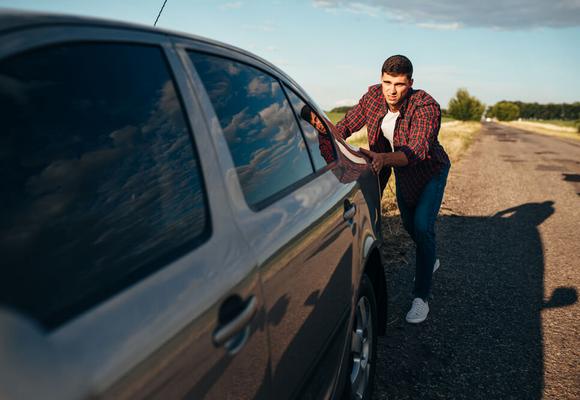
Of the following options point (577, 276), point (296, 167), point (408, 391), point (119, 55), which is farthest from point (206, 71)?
point (577, 276)

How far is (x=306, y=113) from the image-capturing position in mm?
2465

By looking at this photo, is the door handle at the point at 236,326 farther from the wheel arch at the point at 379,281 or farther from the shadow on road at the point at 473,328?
the shadow on road at the point at 473,328

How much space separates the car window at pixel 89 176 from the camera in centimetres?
85

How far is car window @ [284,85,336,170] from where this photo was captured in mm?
2336

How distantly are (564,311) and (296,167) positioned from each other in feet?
10.9

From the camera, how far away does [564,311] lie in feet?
13.4

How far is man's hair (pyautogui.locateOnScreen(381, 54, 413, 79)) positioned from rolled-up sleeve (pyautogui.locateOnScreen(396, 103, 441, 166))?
298mm

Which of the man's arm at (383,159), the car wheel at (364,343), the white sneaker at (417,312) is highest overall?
the man's arm at (383,159)

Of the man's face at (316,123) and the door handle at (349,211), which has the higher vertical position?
the man's face at (316,123)

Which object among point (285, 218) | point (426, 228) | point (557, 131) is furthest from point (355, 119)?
point (557, 131)

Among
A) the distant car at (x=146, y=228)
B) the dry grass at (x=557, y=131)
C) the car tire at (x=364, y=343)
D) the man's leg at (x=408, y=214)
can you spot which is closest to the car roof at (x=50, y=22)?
the distant car at (x=146, y=228)

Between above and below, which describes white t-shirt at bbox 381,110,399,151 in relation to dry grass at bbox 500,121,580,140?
above

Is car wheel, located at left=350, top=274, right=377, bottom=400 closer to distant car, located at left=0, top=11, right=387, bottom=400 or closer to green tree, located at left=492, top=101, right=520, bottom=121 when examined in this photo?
distant car, located at left=0, top=11, right=387, bottom=400

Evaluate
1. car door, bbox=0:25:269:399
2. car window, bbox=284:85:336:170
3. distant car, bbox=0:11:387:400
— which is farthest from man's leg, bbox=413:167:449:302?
car door, bbox=0:25:269:399
